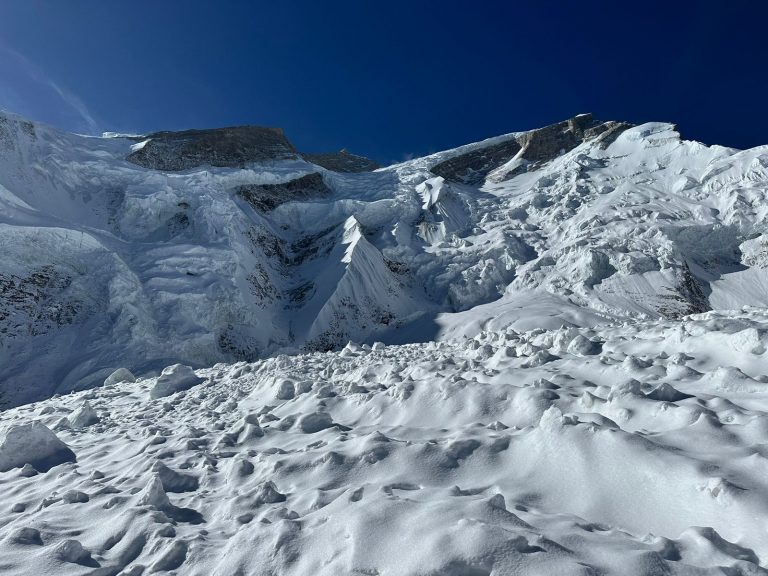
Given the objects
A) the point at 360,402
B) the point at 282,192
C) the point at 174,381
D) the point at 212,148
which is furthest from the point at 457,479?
the point at 212,148

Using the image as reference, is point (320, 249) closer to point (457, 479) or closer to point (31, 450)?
point (31, 450)

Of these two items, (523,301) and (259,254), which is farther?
(259,254)

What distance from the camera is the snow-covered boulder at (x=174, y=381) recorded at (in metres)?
10.2

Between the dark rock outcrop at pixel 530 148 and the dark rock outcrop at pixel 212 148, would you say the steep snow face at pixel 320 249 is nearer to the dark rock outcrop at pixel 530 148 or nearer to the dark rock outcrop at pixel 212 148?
the dark rock outcrop at pixel 212 148

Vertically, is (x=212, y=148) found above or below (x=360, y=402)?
above

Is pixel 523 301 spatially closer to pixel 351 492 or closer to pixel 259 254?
pixel 259 254

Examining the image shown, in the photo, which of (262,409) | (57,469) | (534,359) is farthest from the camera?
(262,409)

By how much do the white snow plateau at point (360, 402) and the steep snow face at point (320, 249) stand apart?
0.61ft

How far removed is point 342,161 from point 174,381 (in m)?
A: 69.0

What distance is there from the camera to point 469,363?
23.2 ft

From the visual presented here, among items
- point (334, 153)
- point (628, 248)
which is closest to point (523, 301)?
point (628, 248)

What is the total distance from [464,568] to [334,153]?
81707mm

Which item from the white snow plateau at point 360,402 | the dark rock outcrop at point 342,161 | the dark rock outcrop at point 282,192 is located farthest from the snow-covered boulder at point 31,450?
the dark rock outcrop at point 342,161

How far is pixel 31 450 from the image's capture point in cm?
605
